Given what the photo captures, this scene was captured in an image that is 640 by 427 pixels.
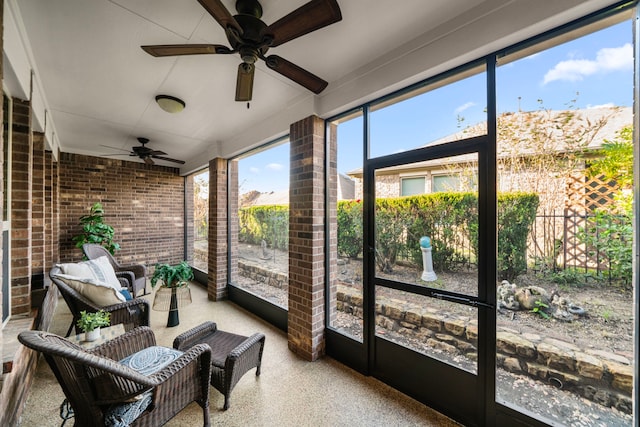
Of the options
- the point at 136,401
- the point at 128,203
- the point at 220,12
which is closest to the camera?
the point at 220,12

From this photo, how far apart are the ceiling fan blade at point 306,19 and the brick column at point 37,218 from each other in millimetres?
2927

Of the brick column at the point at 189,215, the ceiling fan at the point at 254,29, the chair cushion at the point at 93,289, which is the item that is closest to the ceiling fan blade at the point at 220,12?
the ceiling fan at the point at 254,29

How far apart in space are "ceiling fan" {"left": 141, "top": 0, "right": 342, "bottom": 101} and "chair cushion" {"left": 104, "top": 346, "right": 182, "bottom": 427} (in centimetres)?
196

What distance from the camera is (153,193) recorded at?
566 centimetres

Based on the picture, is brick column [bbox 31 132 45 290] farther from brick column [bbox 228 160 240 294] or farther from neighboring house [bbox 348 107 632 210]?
neighboring house [bbox 348 107 632 210]

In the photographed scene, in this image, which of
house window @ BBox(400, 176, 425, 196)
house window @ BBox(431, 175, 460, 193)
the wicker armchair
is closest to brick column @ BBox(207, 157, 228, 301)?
the wicker armchair

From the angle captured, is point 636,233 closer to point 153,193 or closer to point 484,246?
point 484,246

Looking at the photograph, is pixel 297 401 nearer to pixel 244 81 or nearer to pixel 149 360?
pixel 149 360

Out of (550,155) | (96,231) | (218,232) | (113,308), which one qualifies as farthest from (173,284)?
(550,155)

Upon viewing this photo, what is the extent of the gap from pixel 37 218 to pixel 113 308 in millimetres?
1200

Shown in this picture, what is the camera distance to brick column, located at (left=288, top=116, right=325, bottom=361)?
2.59 metres

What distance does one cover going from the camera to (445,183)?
76.1 inches

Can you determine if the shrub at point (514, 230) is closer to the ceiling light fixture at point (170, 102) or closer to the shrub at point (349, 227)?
the shrub at point (349, 227)

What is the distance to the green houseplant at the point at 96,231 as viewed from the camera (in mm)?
4543
